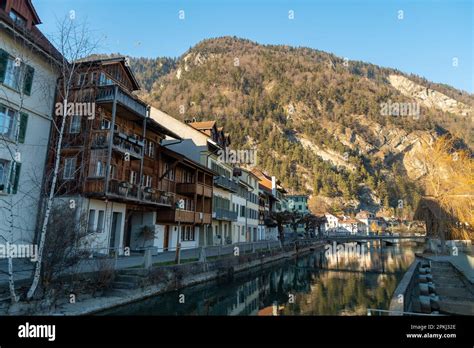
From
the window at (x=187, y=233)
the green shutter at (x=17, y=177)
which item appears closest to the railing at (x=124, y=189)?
the green shutter at (x=17, y=177)

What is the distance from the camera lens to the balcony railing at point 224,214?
38866 millimetres

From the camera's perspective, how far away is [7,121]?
17703 millimetres

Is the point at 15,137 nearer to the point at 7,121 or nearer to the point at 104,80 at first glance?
the point at 7,121

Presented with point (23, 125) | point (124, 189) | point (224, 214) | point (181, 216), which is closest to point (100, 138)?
point (124, 189)

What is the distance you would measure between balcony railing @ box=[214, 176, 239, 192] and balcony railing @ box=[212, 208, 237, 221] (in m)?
2.98

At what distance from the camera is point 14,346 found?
16.3ft

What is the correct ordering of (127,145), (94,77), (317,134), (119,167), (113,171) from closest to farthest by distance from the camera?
(94,77)
(113,171)
(127,145)
(119,167)
(317,134)

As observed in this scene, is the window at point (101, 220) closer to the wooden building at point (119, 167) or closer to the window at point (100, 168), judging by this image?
the wooden building at point (119, 167)

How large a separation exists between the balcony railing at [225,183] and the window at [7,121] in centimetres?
2363

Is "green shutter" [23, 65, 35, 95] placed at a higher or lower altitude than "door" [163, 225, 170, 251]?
higher

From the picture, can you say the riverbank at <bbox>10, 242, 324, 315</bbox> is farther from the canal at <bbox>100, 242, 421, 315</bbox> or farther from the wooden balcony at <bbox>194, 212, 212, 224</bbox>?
the wooden balcony at <bbox>194, 212, 212, 224</bbox>

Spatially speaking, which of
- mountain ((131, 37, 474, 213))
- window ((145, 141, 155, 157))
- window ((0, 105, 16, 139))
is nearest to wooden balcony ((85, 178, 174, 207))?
window ((145, 141, 155, 157))

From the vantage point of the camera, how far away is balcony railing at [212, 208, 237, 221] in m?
38.9

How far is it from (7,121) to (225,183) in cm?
2646
